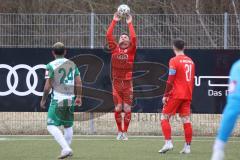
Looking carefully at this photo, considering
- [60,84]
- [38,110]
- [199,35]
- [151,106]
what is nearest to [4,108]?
[38,110]

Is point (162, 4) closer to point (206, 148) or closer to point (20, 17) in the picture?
point (20, 17)

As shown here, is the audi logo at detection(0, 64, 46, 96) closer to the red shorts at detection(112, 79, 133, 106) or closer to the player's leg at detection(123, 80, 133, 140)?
the red shorts at detection(112, 79, 133, 106)

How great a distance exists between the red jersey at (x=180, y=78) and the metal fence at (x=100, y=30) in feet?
15.8

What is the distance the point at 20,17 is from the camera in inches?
735

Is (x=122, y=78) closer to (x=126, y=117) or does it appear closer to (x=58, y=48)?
(x=126, y=117)

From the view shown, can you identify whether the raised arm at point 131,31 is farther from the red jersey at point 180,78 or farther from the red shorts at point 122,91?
the red jersey at point 180,78

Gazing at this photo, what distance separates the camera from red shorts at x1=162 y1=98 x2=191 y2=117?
13664 mm

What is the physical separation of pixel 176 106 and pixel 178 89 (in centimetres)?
30

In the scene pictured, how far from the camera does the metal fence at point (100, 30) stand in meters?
18.5

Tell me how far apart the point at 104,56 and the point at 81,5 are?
9378mm

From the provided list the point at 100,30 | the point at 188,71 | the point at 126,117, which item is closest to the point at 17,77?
the point at 100,30

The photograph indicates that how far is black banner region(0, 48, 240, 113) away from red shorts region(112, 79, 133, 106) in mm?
1562

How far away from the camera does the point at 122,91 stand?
55.0 feet

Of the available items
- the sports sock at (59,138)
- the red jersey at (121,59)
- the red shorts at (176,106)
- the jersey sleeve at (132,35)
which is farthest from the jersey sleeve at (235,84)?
the red jersey at (121,59)
